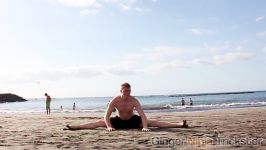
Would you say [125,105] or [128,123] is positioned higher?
[125,105]

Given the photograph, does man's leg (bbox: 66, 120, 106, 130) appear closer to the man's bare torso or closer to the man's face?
the man's bare torso

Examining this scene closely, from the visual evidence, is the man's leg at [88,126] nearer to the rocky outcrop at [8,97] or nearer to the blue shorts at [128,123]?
the blue shorts at [128,123]

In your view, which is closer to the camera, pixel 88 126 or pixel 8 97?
pixel 88 126

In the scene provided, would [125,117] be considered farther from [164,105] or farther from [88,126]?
[164,105]

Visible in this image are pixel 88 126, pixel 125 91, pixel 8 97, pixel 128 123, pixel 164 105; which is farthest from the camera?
pixel 8 97

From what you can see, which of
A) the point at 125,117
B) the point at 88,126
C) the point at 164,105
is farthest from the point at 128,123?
the point at 164,105

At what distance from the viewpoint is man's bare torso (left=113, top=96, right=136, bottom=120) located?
27.8 ft

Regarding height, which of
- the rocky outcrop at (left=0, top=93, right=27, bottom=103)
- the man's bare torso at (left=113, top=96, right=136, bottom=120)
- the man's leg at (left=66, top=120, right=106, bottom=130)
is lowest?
the man's leg at (left=66, top=120, right=106, bottom=130)

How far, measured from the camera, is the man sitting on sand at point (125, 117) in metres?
8.43

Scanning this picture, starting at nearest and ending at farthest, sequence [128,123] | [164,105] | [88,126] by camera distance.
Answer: [128,123] → [88,126] → [164,105]

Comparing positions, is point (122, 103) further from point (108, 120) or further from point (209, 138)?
point (209, 138)

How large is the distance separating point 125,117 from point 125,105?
418mm

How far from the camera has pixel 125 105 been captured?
333 inches

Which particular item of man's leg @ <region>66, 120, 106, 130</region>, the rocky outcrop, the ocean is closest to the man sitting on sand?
man's leg @ <region>66, 120, 106, 130</region>
